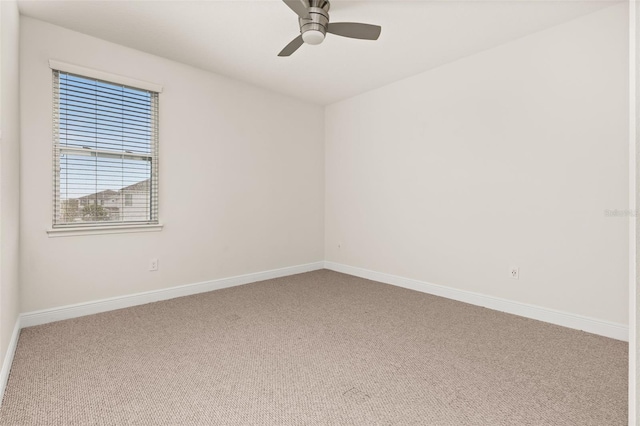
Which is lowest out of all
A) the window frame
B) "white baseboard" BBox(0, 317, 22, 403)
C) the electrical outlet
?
"white baseboard" BBox(0, 317, 22, 403)

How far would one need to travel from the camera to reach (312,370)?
195cm

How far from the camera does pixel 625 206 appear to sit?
2.43 m

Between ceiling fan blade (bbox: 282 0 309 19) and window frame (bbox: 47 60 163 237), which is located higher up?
ceiling fan blade (bbox: 282 0 309 19)

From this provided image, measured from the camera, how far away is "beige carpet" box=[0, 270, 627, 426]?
1555mm

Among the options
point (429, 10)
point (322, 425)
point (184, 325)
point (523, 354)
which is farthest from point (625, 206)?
point (184, 325)

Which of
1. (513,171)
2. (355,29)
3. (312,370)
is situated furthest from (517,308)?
(355,29)

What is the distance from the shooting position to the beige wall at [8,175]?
1.77m

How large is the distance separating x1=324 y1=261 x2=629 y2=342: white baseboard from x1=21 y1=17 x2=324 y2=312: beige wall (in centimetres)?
141

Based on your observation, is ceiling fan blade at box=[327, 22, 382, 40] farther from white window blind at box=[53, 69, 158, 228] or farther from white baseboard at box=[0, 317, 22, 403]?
white baseboard at box=[0, 317, 22, 403]

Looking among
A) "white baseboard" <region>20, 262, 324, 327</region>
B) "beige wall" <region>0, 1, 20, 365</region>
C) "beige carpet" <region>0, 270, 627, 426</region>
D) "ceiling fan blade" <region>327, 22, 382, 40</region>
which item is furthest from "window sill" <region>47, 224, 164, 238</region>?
"ceiling fan blade" <region>327, 22, 382, 40</region>

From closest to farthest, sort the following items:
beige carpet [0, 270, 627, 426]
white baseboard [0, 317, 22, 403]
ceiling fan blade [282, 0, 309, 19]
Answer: beige carpet [0, 270, 627, 426] < white baseboard [0, 317, 22, 403] < ceiling fan blade [282, 0, 309, 19]

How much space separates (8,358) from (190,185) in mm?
2018

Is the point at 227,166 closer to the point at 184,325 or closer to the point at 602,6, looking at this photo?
the point at 184,325

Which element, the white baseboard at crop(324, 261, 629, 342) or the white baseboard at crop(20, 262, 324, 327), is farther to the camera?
the white baseboard at crop(20, 262, 324, 327)
